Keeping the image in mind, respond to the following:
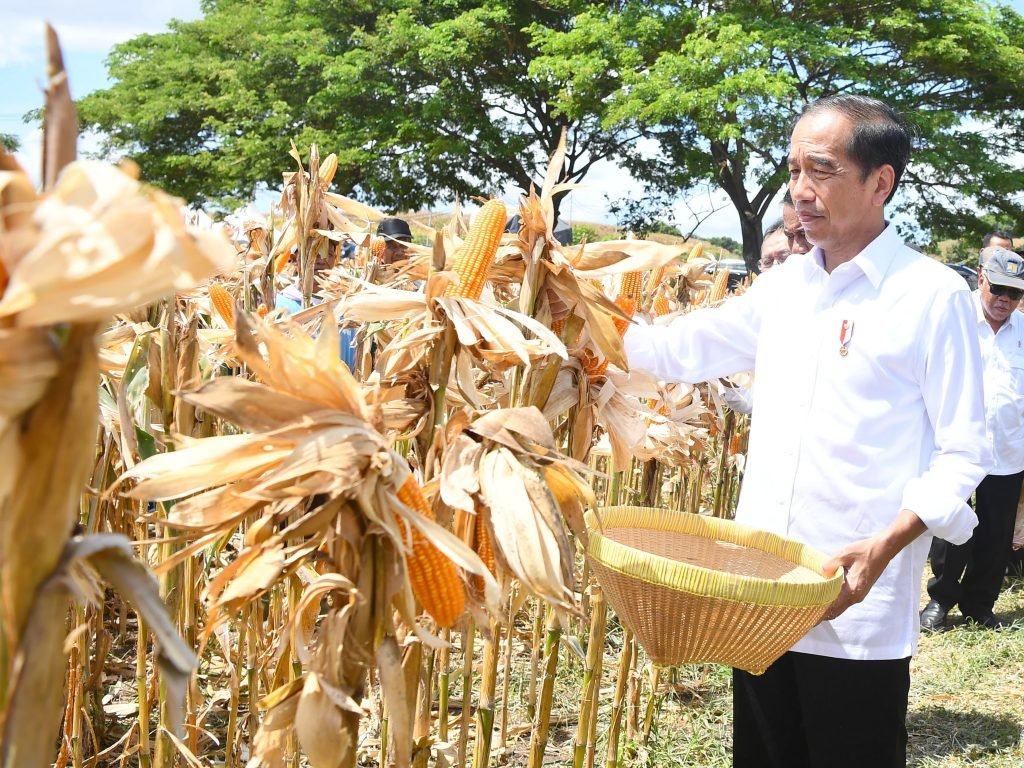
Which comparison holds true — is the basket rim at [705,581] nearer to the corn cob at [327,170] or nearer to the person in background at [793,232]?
the corn cob at [327,170]

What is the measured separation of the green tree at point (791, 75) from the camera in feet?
64.5

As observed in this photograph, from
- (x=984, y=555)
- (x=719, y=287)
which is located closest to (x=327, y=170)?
(x=719, y=287)

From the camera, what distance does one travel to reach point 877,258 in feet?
6.93

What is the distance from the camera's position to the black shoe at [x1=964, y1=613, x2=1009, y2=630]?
5.17 m

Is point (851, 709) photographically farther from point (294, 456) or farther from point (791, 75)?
point (791, 75)

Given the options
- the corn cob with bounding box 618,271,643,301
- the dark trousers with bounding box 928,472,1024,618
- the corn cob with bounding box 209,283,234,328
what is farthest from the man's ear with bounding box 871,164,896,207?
the dark trousers with bounding box 928,472,1024,618

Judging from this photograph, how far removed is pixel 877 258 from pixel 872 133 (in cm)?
27

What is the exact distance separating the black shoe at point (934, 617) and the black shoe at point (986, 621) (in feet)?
0.39

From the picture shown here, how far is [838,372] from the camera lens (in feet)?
6.87

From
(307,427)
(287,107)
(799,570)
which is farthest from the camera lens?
(287,107)

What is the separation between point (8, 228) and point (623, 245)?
132 cm

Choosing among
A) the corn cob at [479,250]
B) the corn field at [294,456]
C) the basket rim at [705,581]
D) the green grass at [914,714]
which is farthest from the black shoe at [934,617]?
the corn cob at [479,250]

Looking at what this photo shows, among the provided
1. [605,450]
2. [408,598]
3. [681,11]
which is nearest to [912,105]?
[681,11]

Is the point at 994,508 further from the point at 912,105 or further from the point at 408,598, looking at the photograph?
the point at 912,105
